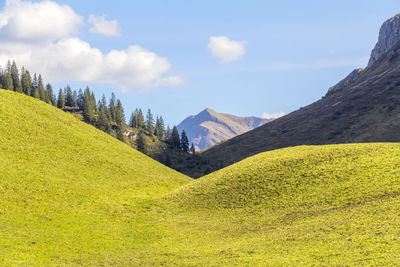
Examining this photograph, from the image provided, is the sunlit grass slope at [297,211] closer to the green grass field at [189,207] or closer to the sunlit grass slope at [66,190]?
the green grass field at [189,207]

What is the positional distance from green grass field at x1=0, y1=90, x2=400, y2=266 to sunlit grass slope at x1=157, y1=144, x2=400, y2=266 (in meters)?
0.17

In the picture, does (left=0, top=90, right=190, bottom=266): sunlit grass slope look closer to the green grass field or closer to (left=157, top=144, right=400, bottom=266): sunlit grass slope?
the green grass field

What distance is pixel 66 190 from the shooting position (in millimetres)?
63656

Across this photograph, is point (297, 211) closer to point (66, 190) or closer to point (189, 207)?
point (189, 207)

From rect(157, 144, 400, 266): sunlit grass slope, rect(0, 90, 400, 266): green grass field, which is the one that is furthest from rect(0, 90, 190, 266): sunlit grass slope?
rect(157, 144, 400, 266): sunlit grass slope

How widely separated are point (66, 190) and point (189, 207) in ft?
78.1

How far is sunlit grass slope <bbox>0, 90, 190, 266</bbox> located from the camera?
40469 mm

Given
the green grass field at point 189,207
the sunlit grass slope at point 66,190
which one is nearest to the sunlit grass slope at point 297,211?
the green grass field at point 189,207

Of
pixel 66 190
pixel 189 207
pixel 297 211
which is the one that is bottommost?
pixel 297 211

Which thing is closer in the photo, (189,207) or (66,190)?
(66,190)

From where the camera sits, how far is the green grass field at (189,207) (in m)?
36.3

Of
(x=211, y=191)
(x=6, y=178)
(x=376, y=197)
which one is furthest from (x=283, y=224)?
(x=6, y=178)

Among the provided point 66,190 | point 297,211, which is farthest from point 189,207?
point 66,190

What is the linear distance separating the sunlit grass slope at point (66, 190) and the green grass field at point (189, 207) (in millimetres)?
247
